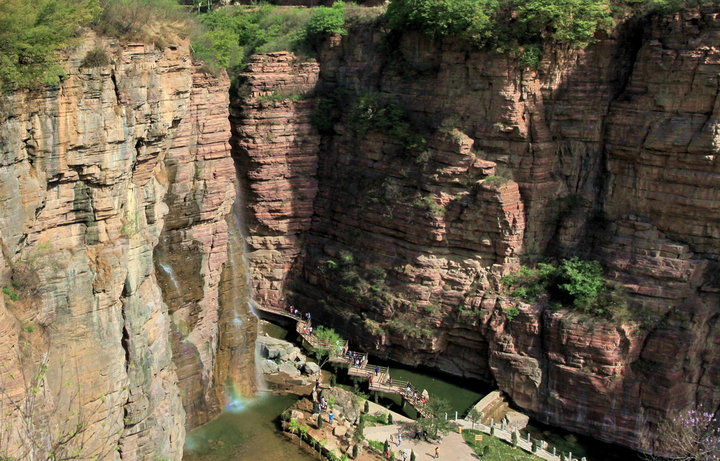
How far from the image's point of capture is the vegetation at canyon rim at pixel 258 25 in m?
15.2

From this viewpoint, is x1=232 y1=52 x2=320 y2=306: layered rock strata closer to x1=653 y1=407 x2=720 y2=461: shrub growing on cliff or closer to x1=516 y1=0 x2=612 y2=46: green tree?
x1=516 y1=0 x2=612 y2=46: green tree

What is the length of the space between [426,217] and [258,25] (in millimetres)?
14707

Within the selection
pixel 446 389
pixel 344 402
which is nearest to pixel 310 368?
pixel 344 402

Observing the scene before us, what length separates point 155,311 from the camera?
66.3 ft

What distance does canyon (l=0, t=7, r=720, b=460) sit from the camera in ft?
67.3

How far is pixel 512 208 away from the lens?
29625 millimetres

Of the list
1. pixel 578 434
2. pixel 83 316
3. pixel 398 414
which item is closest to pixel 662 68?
pixel 578 434

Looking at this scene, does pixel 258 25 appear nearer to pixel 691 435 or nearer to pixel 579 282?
pixel 579 282

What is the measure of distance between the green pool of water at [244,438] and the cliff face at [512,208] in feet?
20.8

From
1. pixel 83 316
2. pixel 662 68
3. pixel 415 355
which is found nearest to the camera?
pixel 83 316

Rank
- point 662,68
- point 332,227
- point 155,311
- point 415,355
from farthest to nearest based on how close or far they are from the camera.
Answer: point 332,227 < point 415,355 < point 662,68 < point 155,311

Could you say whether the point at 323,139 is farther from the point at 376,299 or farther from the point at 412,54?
the point at 376,299

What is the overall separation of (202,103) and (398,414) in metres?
13.8

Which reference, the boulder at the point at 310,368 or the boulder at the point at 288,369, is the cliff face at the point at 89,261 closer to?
the boulder at the point at 288,369
